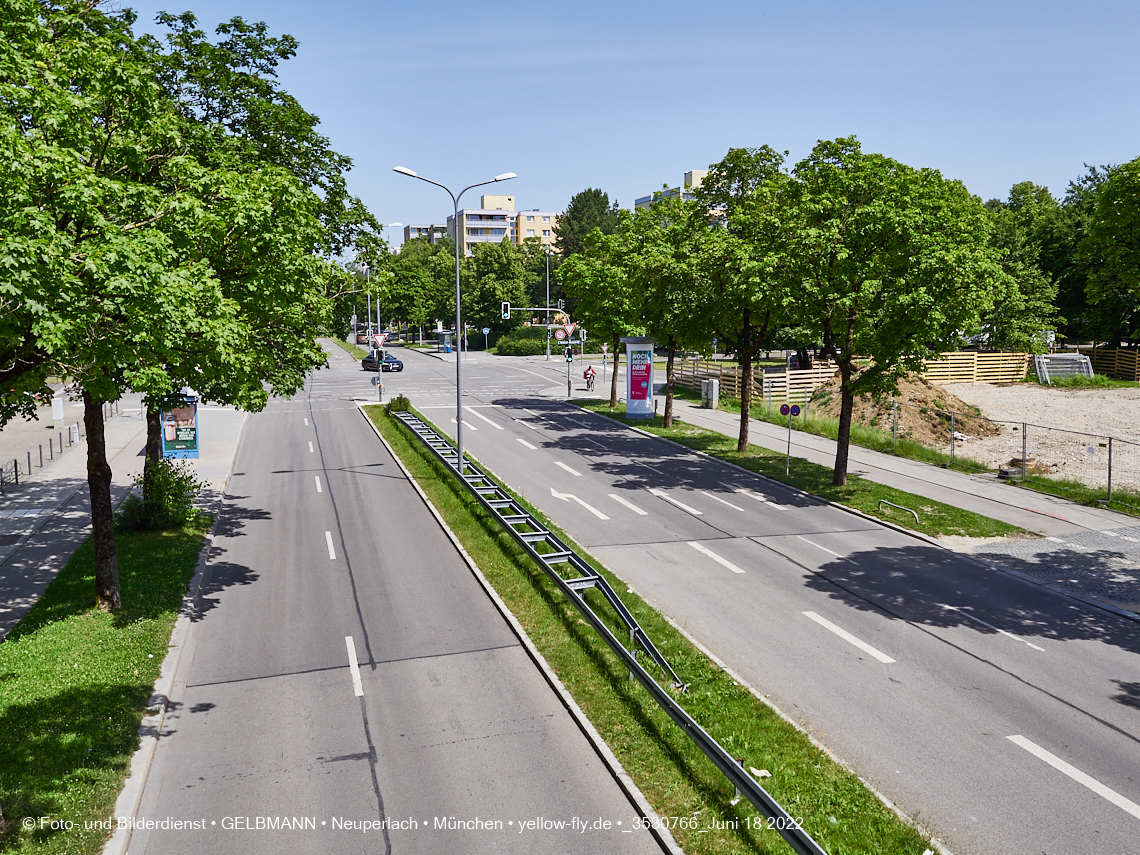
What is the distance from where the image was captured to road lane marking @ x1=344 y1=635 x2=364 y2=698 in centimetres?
1192

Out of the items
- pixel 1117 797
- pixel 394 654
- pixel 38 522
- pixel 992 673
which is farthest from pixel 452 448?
pixel 1117 797

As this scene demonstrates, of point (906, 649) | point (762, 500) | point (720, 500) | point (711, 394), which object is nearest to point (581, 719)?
point (906, 649)

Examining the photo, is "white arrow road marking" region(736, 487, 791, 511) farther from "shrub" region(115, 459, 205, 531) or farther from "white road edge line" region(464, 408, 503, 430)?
"shrub" region(115, 459, 205, 531)

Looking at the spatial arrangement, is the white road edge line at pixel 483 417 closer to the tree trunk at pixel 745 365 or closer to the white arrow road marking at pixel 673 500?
the tree trunk at pixel 745 365

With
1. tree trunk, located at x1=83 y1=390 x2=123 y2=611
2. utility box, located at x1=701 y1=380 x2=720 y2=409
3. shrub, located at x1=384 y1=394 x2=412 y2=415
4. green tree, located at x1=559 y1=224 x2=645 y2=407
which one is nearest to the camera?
tree trunk, located at x1=83 y1=390 x2=123 y2=611

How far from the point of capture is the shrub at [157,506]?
1972 centimetres

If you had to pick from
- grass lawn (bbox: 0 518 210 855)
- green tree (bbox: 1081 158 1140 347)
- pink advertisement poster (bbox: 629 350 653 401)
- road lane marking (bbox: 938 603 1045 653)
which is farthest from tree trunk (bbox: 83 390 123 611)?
pink advertisement poster (bbox: 629 350 653 401)

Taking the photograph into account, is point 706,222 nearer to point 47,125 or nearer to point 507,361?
point 47,125

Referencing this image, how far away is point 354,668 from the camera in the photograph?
12703 mm

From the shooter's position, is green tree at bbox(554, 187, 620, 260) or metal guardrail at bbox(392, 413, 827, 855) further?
green tree at bbox(554, 187, 620, 260)

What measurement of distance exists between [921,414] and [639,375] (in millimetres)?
Result: 13489

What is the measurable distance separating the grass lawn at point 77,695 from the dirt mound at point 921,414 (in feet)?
99.7

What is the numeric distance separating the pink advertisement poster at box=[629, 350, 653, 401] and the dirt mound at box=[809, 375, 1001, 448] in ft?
31.8

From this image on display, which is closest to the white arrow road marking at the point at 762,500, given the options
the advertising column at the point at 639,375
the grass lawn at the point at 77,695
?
the advertising column at the point at 639,375
